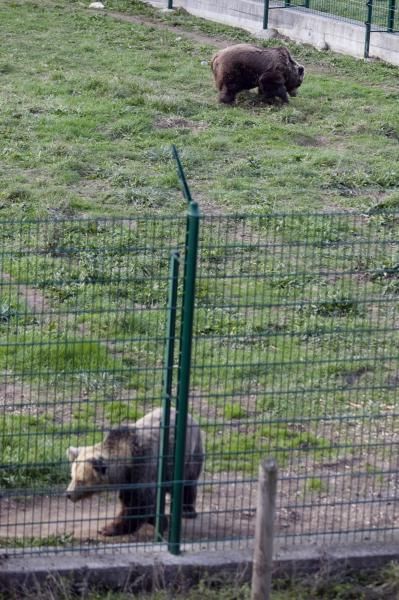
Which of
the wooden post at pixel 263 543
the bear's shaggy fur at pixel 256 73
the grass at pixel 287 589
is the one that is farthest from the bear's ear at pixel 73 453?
the bear's shaggy fur at pixel 256 73

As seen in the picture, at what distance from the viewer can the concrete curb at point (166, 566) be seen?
655cm

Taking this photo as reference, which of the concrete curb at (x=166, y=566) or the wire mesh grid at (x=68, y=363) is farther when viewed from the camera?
the wire mesh grid at (x=68, y=363)

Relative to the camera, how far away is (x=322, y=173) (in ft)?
49.1

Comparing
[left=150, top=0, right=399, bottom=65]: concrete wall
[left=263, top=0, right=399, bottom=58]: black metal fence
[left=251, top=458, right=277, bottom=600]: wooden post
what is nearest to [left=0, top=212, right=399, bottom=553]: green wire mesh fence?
[left=251, top=458, right=277, bottom=600]: wooden post

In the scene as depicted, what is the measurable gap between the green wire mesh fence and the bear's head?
0.10ft

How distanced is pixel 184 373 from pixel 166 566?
41.1 inches

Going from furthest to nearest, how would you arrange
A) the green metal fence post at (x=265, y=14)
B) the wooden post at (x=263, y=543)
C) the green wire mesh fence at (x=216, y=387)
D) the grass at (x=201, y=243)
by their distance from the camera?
the green metal fence post at (x=265, y=14) < the grass at (x=201, y=243) < the green wire mesh fence at (x=216, y=387) < the wooden post at (x=263, y=543)

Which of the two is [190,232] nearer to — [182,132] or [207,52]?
[182,132]

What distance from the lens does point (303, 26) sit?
22.9 m

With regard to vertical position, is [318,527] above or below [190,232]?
below

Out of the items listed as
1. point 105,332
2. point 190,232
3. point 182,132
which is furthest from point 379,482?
point 182,132

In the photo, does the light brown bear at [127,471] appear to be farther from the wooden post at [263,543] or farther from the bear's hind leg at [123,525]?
the wooden post at [263,543]

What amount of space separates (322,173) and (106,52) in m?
7.19

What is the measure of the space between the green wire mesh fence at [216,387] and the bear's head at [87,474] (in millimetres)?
30
